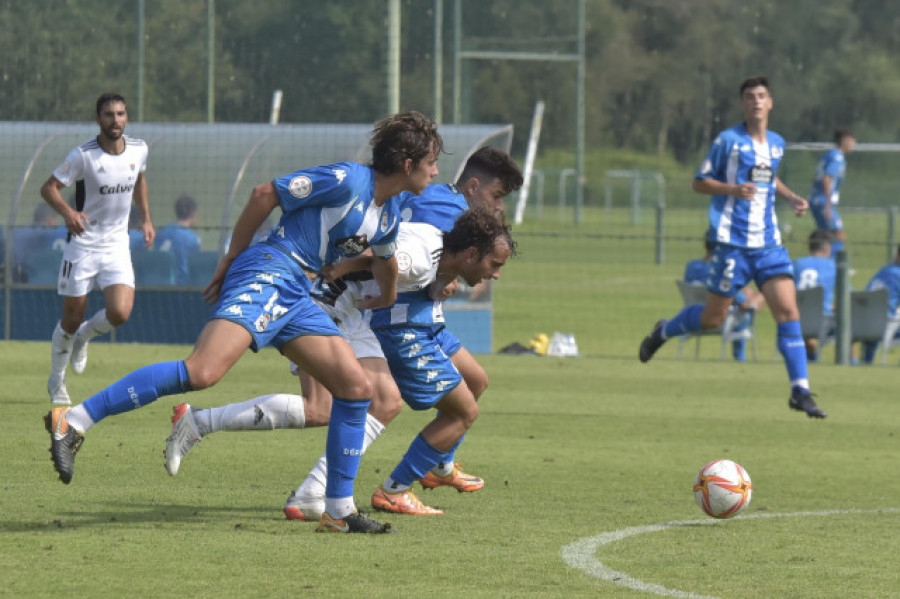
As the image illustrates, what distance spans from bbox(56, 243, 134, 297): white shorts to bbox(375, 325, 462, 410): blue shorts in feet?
17.6

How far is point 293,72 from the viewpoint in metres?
25.8

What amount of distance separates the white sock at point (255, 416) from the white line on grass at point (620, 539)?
1.54m

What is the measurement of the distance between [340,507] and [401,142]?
5.15 feet

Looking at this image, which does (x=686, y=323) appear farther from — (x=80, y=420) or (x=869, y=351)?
(x=80, y=420)

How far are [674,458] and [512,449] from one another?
1.04 m

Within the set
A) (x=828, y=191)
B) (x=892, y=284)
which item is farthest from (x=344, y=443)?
(x=828, y=191)

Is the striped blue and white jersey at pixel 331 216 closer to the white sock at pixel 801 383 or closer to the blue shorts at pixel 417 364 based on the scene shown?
the blue shorts at pixel 417 364

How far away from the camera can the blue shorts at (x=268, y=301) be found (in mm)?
6844

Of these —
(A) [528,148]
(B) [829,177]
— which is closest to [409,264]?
(B) [829,177]

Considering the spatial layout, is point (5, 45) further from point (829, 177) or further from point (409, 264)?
point (409, 264)

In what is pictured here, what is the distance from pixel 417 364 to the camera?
7.69 meters

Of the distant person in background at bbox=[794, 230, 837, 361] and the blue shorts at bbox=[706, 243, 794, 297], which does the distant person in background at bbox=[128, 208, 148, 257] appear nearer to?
the distant person in background at bbox=[794, 230, 837, 361]

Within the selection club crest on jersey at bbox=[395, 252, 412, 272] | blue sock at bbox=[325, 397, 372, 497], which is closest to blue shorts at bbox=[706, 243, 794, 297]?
club crest on jersey at bbox=[395, 252, 412, 272]

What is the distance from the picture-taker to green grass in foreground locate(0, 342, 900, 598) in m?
6.27
